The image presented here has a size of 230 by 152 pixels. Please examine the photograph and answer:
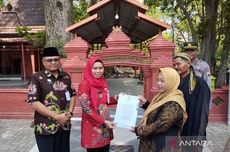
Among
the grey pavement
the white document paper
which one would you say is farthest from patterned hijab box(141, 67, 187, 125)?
the grey pavement

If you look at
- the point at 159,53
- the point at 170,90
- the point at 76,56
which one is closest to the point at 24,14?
the point at 76,56

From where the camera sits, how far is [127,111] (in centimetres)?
349

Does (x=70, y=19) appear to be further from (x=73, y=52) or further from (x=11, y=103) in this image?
(x=11, y=103)

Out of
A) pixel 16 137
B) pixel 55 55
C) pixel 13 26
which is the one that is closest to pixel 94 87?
pixel 55 55

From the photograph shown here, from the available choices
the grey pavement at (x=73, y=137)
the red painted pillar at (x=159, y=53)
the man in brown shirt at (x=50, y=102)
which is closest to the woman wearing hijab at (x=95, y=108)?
the man in brown shirt at (x=50, y=102)

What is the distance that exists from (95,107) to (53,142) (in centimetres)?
71

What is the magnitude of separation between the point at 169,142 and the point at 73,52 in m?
5.40

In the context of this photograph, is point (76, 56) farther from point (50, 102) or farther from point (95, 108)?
point (95, 108)

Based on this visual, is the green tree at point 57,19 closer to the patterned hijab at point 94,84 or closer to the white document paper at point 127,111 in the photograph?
the patterned hijab at point 94,84

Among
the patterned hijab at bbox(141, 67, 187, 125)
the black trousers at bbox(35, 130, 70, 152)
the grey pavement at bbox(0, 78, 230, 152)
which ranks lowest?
the grey pavement at bbox(0, 78, 230, 152)

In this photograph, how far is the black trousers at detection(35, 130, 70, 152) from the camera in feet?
12.1

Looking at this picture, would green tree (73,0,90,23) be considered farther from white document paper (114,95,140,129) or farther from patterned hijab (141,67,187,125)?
patterned hijab (141,67,187,125)

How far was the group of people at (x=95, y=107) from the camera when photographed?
3.14 m

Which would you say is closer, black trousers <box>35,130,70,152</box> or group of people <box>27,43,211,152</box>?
group of people <box>27,43,211,152</box>
